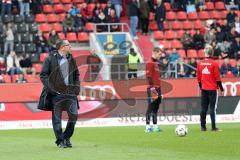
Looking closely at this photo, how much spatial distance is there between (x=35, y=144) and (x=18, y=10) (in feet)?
61.1

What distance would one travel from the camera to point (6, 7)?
109ft

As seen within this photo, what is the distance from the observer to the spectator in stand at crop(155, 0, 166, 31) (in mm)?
35250

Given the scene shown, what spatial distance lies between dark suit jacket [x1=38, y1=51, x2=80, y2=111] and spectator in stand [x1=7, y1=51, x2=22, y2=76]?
14.9 m

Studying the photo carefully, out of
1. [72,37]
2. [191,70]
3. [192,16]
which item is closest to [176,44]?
[192,16]

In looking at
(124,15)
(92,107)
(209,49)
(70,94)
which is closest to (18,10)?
(124,15)

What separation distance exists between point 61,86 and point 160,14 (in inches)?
829

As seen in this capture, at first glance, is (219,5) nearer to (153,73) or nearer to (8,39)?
(8,39)

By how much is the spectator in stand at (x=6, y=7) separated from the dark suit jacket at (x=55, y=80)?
1885cm

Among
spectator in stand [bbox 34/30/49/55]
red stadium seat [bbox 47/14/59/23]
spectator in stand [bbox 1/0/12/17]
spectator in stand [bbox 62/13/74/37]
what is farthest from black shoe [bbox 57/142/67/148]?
red stadium seat [bbox 47/14/59/23]

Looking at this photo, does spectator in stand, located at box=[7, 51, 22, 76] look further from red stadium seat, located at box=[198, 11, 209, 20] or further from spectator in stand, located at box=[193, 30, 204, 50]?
red stadium seat, located at box=[198, 11, 209, 20]

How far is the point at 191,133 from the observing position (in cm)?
1891

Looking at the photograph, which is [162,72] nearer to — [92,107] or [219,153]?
[92,107]

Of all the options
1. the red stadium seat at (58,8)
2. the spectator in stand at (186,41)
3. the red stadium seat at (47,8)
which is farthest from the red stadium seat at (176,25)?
the red stadium seat at (47,8)

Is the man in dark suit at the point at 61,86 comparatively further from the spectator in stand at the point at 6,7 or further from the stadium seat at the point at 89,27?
the stadium seat at the point at 89,27
